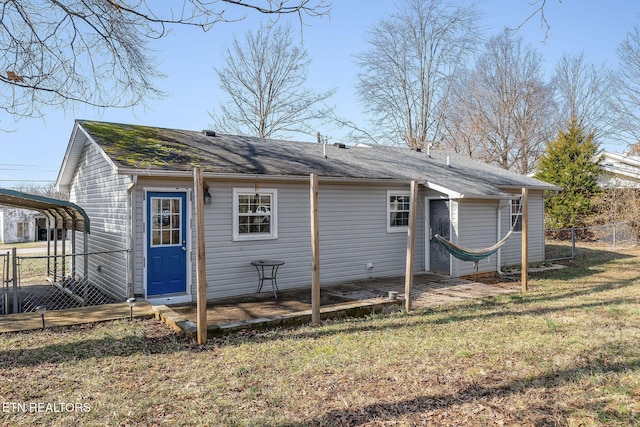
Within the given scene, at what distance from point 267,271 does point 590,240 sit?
1773 cm

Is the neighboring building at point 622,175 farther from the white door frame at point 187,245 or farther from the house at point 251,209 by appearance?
the white door frame at point 187,245

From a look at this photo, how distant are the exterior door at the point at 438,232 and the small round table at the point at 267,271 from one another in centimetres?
457

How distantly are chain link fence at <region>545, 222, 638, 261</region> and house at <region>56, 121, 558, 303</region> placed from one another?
16.7 ft

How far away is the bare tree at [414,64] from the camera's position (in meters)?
26.7

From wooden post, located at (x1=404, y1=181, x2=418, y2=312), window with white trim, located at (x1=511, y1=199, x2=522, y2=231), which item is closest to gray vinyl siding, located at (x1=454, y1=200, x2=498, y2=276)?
window with white trim, located at (x1=511, y1=199, x2=522, y2=231)

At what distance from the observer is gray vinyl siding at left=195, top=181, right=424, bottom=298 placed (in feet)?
27.9

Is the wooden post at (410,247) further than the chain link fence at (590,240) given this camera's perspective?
No

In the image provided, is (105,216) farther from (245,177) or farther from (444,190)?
(444,190)

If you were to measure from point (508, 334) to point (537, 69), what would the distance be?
28.2m

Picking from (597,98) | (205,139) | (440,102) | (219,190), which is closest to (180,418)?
(219,190)

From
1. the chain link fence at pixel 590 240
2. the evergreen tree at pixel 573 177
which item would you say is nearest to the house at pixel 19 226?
the chain link fence at pixel 590 240

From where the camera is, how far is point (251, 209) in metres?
8.89

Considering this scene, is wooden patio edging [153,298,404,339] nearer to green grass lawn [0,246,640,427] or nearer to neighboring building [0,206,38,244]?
green grass lawn [0,246,640,427]

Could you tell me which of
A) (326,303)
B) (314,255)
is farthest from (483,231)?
(314,255)
